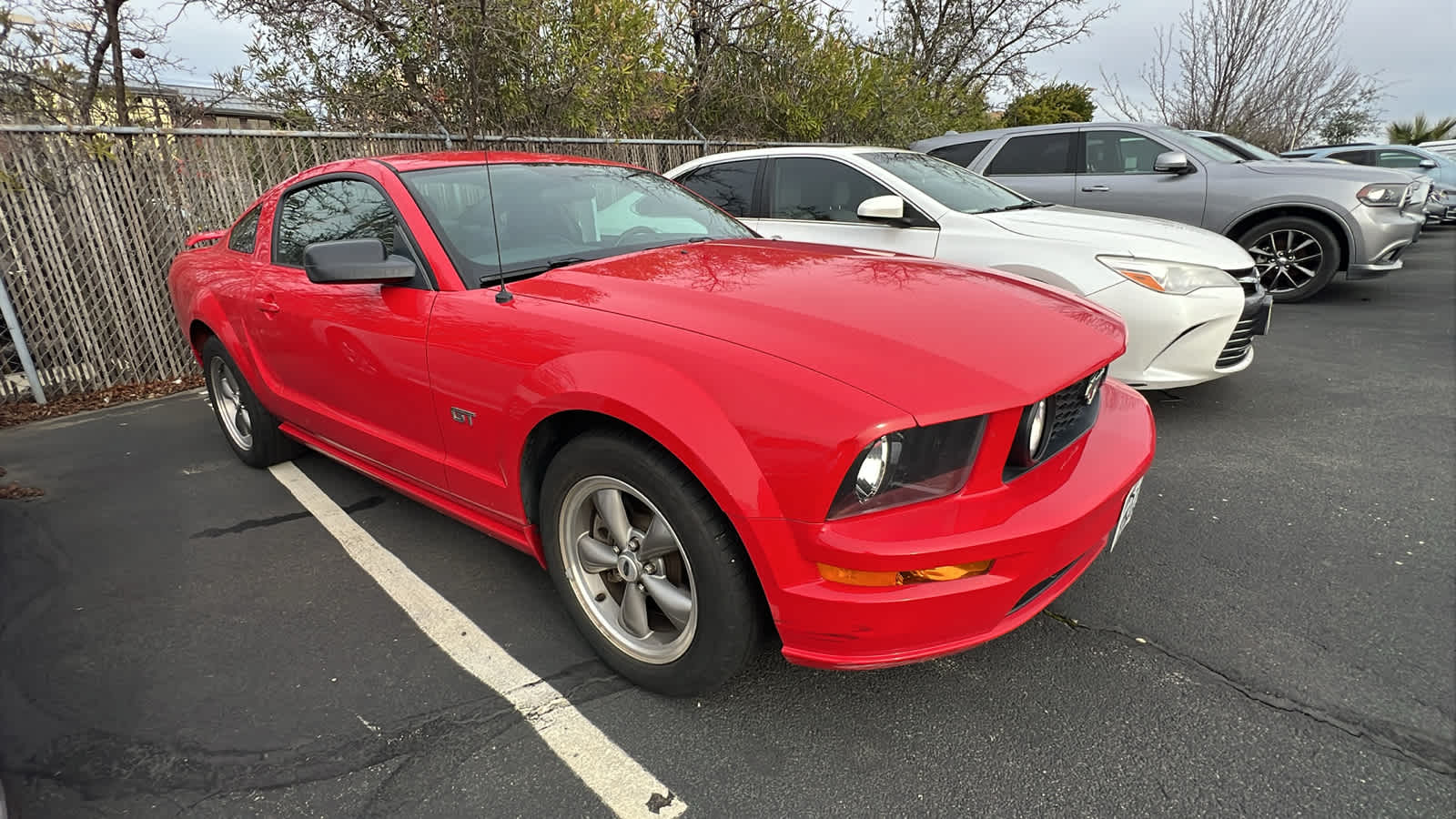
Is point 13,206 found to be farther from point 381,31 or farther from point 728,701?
point 728,701

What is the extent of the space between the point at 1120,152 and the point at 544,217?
21.5 feet

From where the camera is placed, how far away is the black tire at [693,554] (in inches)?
68.8

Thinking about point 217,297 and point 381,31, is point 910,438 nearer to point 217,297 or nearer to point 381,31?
point 217,297

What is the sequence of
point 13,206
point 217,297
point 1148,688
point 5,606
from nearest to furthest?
point 1148,688, point 5,606, point 217,297, point 13,206

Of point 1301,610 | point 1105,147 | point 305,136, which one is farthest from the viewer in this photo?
point 1105,147

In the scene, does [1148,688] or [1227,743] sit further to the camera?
[1148,688]

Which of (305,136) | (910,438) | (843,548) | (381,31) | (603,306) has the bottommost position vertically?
(843,548)

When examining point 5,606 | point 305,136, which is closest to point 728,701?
point 5,606

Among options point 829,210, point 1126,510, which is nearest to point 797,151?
point 829,210

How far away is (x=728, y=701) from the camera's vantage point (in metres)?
2.05

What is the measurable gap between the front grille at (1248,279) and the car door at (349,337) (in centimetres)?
435

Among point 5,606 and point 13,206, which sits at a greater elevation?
point 13,206

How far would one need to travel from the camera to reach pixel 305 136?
231 inches

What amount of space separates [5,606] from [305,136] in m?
4.41
